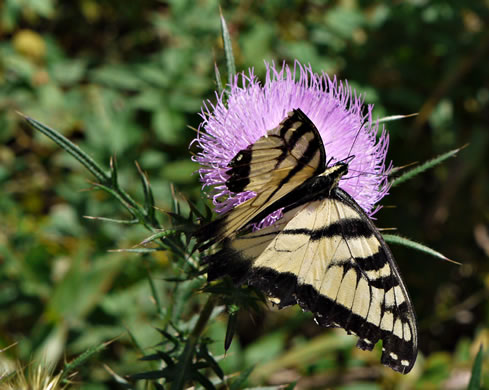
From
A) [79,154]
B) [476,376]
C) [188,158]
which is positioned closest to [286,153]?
[79,154]

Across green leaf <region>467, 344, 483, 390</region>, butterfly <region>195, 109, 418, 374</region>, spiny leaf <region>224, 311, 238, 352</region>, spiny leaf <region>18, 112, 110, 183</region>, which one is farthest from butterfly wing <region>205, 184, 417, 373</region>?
green leaf <region>467, 344, 483, 390</region>

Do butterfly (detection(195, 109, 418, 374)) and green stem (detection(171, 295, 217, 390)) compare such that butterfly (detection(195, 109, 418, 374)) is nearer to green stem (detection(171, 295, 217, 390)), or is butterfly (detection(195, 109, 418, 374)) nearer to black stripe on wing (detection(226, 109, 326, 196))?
black stripe on wing (detection(226, 109, 326, 196))

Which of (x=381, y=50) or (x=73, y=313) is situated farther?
(x=381, y=50)

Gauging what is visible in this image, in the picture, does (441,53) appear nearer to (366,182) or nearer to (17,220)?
(366,182)

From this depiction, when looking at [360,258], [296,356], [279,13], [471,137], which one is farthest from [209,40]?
[360,258]

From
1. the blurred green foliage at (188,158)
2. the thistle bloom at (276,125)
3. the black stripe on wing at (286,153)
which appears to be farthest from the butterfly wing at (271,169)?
the blurred green foliage at (188,158)

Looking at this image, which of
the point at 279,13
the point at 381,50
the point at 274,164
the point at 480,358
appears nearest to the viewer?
the point at 274,164
